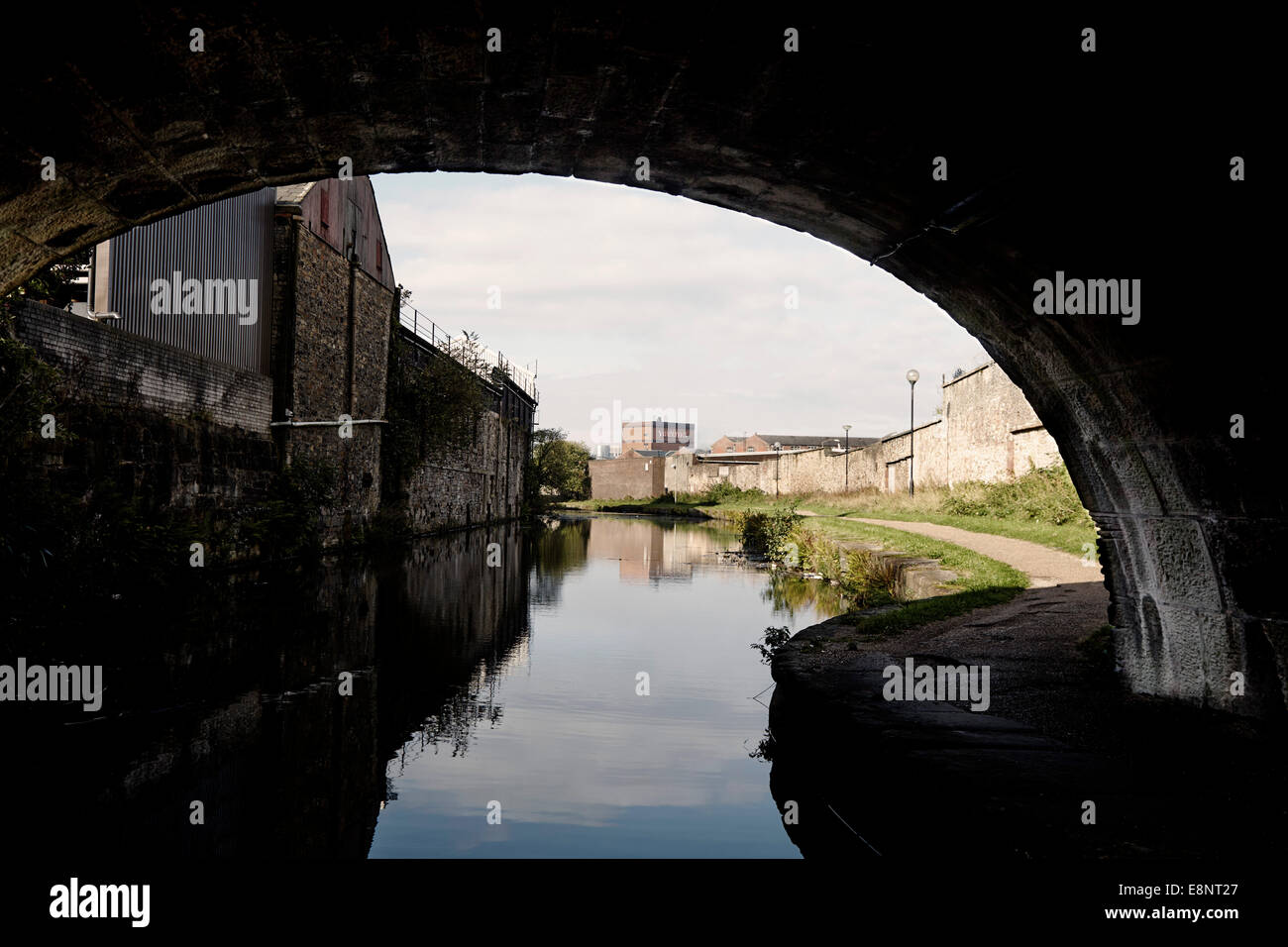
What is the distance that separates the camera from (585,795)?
486cm

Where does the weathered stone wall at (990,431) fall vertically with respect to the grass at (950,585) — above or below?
above

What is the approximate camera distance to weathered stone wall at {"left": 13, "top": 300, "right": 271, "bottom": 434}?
9109 millimetres

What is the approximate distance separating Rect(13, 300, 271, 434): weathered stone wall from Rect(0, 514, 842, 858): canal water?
2618 millimetres

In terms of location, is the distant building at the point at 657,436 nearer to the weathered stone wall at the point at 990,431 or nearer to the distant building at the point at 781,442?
the distant building at the point at 781,442

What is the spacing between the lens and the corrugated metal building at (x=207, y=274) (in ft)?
34.9

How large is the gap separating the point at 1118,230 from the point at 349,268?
17.7 m

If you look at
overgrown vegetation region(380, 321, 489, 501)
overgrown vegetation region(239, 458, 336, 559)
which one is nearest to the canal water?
overgrown vegetation region(239, 458, 336, 559)

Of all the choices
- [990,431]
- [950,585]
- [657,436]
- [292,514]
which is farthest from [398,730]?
[657,436]

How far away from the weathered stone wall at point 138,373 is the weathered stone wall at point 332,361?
0.98 meters

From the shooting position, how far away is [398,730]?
19.4 feet

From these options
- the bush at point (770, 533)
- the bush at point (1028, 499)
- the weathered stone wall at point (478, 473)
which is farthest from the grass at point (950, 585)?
the weathered stone wall at point (478, 473)

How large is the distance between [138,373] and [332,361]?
6.29 m
